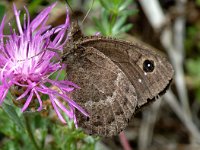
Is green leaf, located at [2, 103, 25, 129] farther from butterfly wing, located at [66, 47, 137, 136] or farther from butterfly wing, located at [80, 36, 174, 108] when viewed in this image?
butterfly wing, located at [80, 36, 174, 108]

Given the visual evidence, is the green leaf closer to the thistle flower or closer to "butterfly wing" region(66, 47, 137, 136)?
the thistle flower

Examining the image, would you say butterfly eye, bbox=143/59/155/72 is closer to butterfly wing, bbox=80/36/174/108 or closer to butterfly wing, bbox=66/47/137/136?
butterfly wing, bbox=80/36/174/108

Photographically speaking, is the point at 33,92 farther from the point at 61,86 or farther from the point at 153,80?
the point at 153,80

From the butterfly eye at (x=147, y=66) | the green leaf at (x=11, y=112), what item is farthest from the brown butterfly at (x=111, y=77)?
the green leaf at (x=11, y=112)

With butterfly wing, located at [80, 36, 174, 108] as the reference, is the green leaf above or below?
below

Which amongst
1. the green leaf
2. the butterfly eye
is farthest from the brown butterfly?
the green leaf

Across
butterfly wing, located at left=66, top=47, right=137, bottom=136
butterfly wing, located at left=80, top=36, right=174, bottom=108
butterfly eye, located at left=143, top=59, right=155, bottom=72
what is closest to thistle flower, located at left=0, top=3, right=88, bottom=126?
butterfly wing, located at left=66, top=47, right=137, bottom=136

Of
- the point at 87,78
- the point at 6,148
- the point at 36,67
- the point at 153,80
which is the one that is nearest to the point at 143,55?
the point at 153,80
